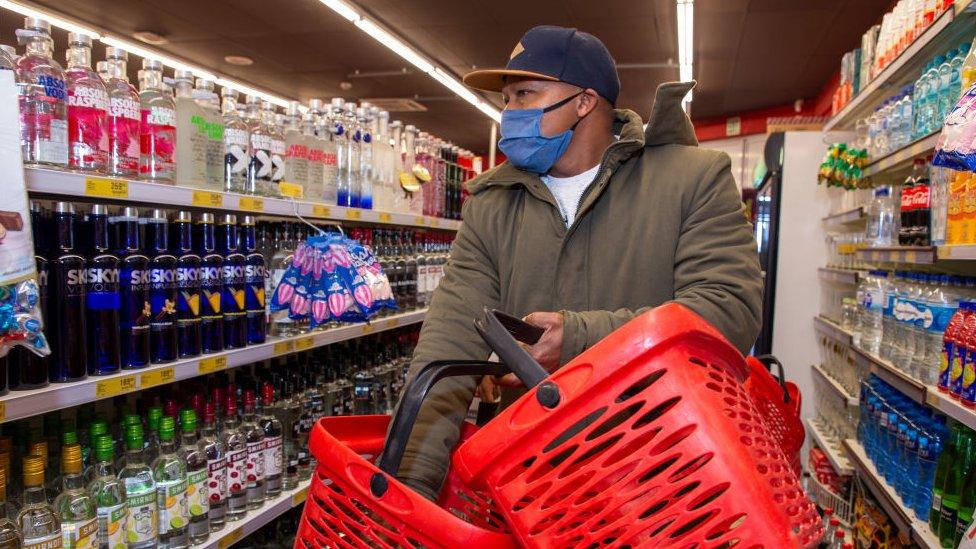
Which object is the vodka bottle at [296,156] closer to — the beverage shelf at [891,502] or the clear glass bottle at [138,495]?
the clear glass bottle at [138,495]

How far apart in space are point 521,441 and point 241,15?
8.22 meters

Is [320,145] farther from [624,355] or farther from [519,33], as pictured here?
[519,33]

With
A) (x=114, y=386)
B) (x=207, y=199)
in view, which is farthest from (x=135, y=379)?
(x=207, y=199)

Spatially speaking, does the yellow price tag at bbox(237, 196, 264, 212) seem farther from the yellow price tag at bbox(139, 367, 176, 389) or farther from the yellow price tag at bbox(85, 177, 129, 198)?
the yellow price tag at bbox(139, 367, 176, 389)

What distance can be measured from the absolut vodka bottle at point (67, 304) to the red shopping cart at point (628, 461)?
4.17ft

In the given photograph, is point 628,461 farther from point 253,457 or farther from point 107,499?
point 253,457

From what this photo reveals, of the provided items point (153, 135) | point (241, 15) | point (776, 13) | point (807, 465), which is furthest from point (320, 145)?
point (776, 13)

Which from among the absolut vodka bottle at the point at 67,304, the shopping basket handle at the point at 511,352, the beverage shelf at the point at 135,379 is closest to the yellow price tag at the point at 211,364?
the beverage shelf at the point at 135,379

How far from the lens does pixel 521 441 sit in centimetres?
85

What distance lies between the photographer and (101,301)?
1.87 meters

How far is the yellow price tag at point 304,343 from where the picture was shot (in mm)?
2705

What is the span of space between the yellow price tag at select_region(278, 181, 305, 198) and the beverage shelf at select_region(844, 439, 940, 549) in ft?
8.92

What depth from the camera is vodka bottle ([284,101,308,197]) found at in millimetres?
2888

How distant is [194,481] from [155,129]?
1157mm
